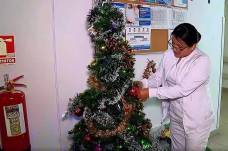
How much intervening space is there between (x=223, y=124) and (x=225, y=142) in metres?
0.68

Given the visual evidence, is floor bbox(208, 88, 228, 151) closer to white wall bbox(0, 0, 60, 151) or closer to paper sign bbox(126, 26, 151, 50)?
paper sign bbox(126, 26, 151, 50)

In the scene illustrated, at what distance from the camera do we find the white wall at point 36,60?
1.63 m

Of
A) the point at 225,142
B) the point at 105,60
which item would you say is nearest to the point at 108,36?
the point at 105,60

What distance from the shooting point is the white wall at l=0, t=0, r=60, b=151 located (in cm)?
163

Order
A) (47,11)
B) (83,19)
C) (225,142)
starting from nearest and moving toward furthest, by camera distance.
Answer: (47,11)
(83,19)
(225,142)

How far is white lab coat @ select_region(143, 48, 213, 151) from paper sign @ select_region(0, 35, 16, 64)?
94 cm

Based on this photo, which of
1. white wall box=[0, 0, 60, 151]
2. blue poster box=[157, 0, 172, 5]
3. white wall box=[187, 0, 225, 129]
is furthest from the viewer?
white wall box=[187, 0, 225, 129]

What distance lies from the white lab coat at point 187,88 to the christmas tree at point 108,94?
224 mm

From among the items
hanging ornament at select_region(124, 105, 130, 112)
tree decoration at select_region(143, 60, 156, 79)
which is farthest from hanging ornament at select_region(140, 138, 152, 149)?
tree decoration at select_region(143, 60, 156, 79)

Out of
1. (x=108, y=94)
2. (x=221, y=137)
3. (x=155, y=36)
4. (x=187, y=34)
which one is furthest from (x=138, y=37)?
(x=221, y=137)

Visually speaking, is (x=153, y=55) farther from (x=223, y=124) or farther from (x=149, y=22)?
(x=223, y=124)

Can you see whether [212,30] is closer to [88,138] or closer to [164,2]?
[164,2]

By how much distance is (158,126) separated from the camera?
262 centimetres

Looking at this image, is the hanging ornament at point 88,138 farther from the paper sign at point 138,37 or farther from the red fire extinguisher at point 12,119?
the paper sign at point 138,37
